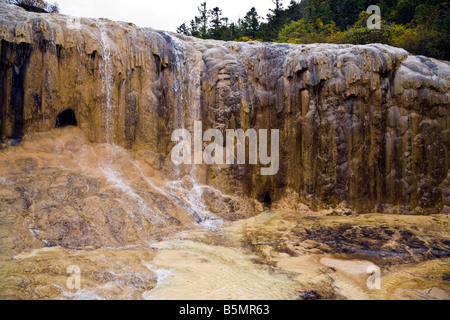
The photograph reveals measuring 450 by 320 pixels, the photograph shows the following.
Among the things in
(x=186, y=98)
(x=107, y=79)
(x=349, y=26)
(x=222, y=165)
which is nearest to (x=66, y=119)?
(x=107, y=79)

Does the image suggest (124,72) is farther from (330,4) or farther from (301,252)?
(330,4)

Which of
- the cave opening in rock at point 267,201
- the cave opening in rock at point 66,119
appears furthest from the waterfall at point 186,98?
the cave opening in rock at point 66,119

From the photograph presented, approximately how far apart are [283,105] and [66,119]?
25.4 feet

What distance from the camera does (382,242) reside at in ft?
32.3

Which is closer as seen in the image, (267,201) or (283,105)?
(283,105)

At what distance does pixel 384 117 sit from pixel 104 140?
993cm

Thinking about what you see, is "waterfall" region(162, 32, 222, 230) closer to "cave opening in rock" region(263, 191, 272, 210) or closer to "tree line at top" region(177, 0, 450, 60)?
"cave opening in rock" region(263, 191, 272, 210)

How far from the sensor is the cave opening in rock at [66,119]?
12.0 meters

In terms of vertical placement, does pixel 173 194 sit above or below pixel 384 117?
below

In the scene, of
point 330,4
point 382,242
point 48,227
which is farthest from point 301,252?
point 330,4

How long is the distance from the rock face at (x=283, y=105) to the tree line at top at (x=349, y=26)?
4.26 m

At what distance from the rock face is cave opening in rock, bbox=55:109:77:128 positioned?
0.15 feet

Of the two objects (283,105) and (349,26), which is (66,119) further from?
(349,26)

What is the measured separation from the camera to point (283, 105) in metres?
13.9
